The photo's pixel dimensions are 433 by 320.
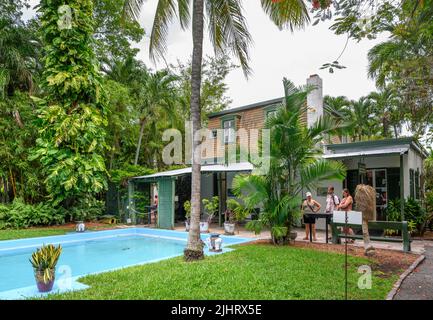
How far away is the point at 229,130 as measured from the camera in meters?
21.5

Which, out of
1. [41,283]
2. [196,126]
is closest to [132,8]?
[196,126]

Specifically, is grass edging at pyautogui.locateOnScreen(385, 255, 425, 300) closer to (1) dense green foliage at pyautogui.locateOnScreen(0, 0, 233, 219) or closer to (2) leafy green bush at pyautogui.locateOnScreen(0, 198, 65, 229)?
(1) dense green foliage at pyautogui.locateOnScreen(0, 0, 233, 219)

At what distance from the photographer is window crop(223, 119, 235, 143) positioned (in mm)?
21250

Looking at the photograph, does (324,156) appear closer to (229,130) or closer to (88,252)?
(229,130)

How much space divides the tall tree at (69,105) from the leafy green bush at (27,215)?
3.23ft

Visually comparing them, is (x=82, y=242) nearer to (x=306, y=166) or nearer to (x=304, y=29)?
(x=306, y=166)

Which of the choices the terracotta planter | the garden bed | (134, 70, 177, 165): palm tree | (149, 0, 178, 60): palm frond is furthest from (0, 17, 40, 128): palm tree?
the garden bed

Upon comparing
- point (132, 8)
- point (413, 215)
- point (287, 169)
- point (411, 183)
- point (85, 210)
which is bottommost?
point (85, 210)

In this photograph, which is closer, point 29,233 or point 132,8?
point 132,8

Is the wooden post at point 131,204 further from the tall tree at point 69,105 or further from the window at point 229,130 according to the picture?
the window at point 229,130

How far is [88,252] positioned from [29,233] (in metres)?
3.33

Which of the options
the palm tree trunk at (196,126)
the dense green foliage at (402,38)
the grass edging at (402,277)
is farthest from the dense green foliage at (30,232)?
the dense green foliage at (402,38)

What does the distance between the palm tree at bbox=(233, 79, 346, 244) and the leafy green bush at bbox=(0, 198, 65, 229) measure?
1052 cm
